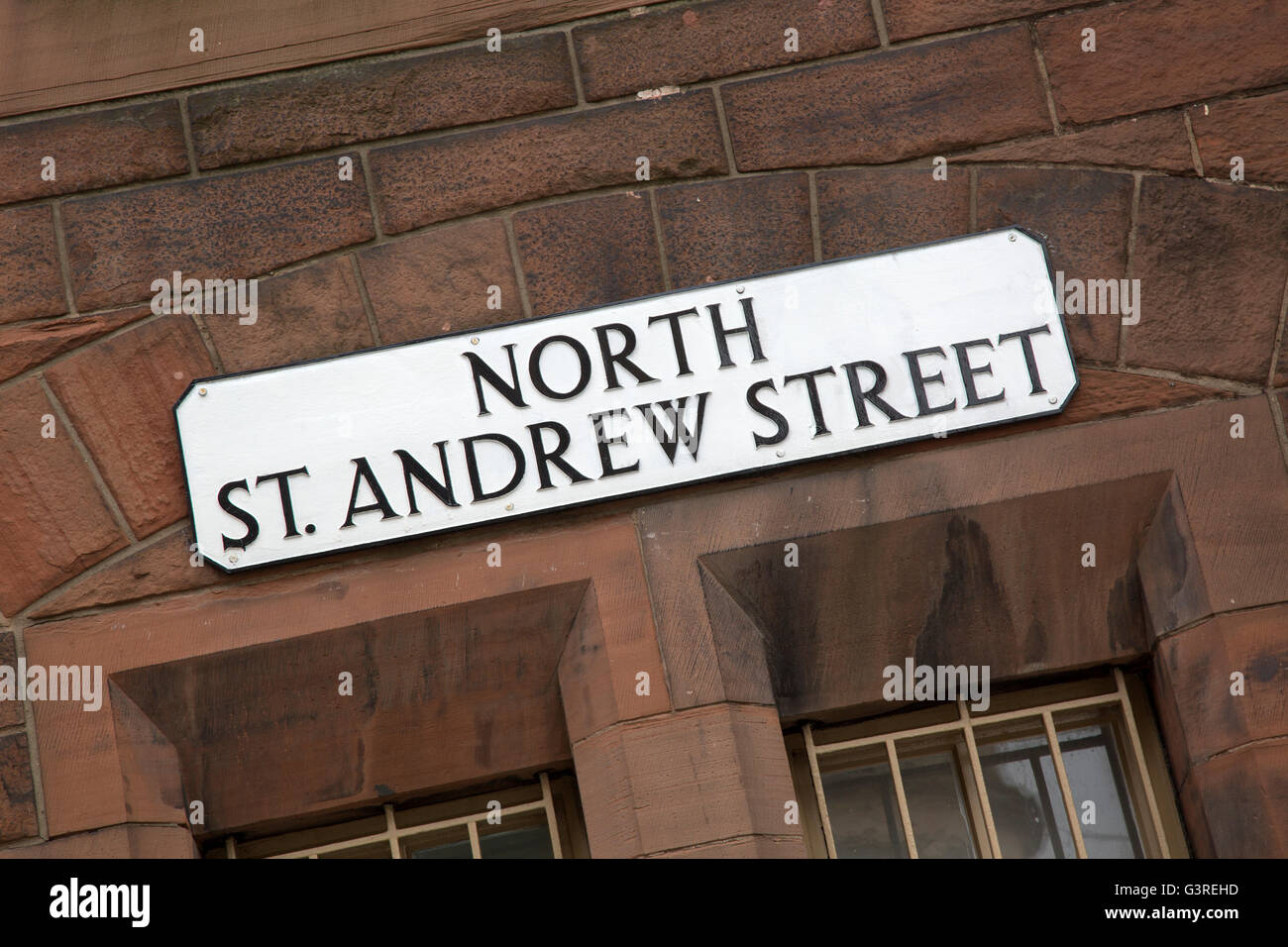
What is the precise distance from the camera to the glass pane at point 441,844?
3.20 m

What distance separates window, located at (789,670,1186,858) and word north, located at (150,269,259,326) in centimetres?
156

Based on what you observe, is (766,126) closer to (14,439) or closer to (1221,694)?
(1221,694)

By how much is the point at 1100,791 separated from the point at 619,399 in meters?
1.42

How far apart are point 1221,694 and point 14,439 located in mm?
2609

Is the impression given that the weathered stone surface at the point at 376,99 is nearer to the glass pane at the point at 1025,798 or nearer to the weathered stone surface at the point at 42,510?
the weathered stone surface at the point at 42,510

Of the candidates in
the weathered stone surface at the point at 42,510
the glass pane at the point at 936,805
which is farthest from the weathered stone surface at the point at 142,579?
the glass pane at the point at 936,805

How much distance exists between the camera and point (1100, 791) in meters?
3.24

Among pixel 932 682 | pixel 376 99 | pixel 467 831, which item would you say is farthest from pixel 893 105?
pixel 467 831

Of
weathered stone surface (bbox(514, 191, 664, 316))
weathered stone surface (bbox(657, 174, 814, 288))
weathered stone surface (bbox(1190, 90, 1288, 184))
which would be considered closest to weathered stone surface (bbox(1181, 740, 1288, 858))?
weathered stone surface (bbox(1190, 90, 1288, 184))

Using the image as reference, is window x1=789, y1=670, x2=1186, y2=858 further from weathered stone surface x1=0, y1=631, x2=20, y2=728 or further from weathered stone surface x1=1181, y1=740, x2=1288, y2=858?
weathered stone surface x1=0, y1=631, x2=20, y2=728
